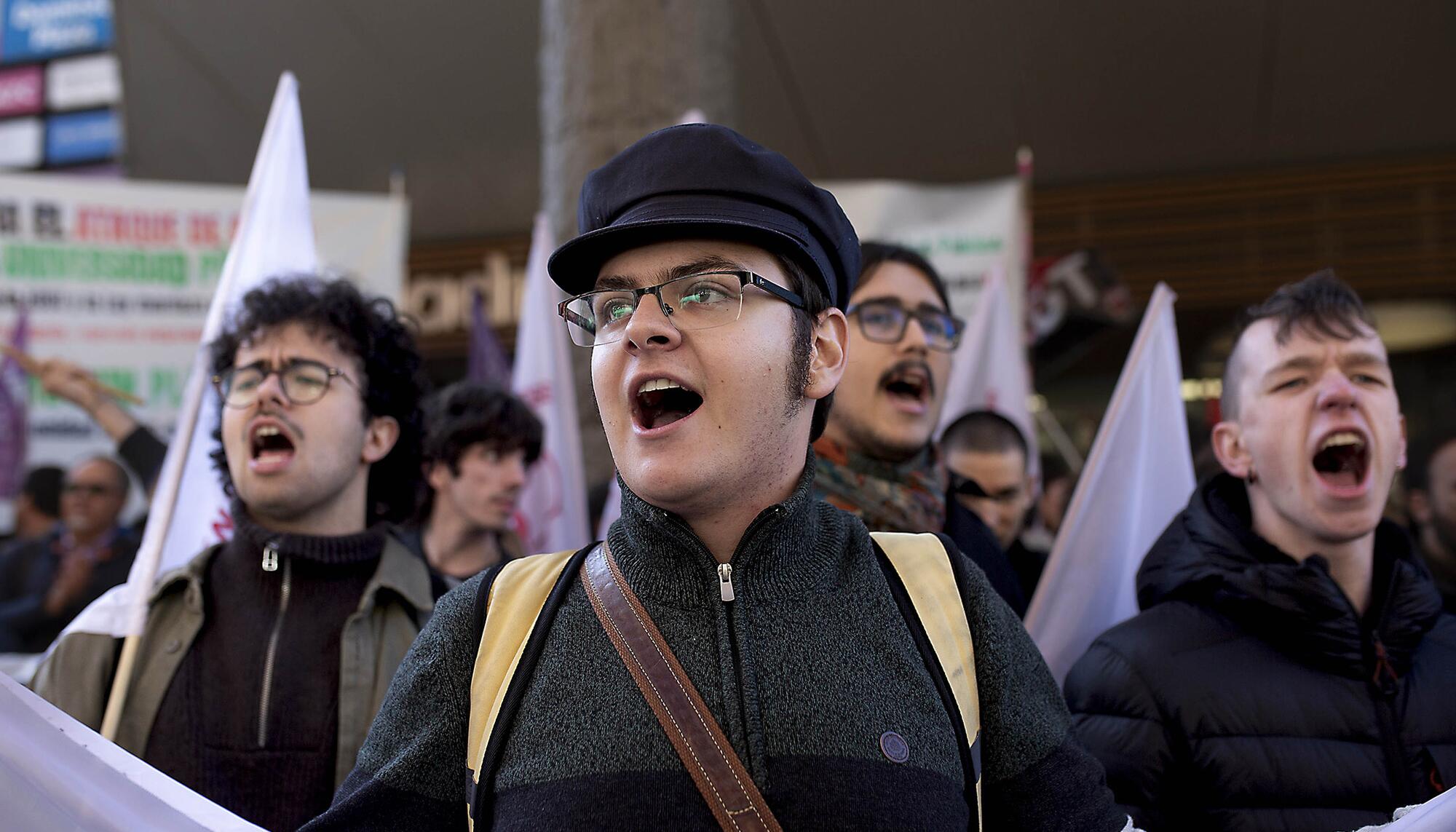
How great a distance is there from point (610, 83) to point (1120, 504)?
2.20 metres

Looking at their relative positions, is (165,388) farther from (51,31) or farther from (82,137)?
(51,31)

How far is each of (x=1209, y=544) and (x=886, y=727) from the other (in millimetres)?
1079

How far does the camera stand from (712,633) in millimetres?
1460

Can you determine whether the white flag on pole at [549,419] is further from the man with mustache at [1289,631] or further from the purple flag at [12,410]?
the purple flag at [12,410]

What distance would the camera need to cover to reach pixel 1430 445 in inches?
173

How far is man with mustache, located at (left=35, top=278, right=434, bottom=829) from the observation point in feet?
6.72

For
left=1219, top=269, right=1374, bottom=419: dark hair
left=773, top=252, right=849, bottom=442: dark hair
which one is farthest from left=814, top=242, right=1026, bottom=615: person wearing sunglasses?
left=773, top=252, right=849, bottom=442: dark hair

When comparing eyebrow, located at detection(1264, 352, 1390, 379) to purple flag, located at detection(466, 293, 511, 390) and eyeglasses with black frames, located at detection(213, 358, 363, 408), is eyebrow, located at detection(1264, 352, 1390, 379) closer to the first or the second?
eyeglasses with black frames, located at detection(213, 358, 363, 408)

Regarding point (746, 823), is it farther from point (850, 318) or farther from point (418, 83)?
point (418, 83)

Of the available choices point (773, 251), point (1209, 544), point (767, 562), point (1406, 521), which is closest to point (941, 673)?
point (767, 562)

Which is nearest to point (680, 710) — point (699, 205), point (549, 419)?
point (699, 205)

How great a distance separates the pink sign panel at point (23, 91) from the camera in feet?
20.6

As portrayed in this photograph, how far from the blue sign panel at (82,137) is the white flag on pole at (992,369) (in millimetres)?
4676

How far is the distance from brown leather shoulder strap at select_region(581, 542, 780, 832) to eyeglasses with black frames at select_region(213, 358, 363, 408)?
1.12 metres
